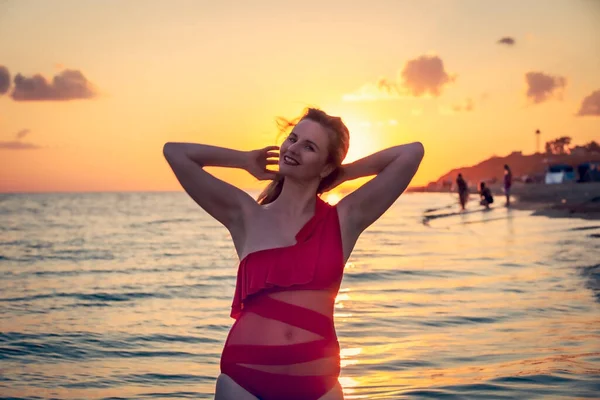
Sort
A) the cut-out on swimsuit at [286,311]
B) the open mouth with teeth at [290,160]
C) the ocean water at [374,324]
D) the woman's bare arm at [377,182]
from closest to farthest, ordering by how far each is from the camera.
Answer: the cut-out on swimsuit at [286,311] < the open mouth with teeth at [290,160] < the woman's bare arm at [377,182] < the ocean water at [374,324]

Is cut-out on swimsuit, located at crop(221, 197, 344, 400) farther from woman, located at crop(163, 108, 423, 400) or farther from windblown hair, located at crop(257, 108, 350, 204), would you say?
windblown hair, located at crop(257, 108, 350, 204)

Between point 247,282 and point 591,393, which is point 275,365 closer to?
point 247,282

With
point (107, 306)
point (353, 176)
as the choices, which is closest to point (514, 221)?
point (107, 306)

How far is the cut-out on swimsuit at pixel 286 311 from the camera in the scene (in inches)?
128

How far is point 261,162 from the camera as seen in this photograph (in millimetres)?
3633

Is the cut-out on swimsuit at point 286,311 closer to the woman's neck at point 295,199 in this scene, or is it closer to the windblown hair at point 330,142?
the woman's neck at point 295,199

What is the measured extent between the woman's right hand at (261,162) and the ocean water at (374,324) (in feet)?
11.6

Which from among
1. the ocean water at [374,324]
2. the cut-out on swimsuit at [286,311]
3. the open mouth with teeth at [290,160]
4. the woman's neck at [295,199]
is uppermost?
the open mouth with teeth at [290,160]

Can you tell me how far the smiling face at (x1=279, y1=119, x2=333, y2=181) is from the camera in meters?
3.44

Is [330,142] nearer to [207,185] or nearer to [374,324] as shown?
[207,185]

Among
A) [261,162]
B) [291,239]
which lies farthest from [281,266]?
[261,162]

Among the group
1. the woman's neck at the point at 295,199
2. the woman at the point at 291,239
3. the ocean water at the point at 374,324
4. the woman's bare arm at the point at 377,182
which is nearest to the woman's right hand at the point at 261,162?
the woman at the point at 291,239

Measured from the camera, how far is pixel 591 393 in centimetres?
638

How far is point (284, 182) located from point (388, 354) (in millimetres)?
5115
